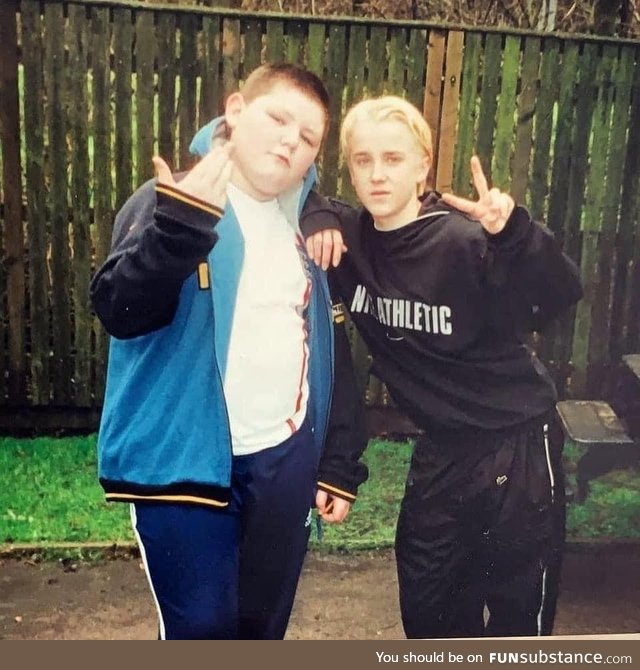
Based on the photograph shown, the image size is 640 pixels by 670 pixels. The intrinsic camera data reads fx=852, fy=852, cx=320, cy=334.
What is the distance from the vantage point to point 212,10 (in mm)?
1566

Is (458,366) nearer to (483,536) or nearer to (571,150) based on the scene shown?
(483,536)

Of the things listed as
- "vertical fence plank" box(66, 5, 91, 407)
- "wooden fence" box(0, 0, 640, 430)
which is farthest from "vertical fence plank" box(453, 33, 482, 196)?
"vertical fence plank" box(66, 5, 91, 407)

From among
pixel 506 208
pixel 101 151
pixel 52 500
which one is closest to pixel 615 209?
pixel 506 208

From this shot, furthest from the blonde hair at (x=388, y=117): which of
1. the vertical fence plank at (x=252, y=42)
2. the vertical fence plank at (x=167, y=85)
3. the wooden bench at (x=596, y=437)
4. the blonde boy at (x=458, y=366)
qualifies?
the wooden bench at (x=596, y=437)

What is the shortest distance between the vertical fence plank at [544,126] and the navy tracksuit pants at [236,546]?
0.65 meters

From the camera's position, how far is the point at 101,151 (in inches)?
64.6

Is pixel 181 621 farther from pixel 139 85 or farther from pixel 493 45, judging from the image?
pixel 493 45

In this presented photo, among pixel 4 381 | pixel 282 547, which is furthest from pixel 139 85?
pixel 282 547

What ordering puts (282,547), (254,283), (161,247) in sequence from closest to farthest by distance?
(161,247) < (254,283) < (282,547)

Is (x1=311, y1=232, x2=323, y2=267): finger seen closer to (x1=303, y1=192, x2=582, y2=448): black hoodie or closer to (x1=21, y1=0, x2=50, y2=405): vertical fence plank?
(x1=303, y1=192, x2=582, y2=448): black hoodie

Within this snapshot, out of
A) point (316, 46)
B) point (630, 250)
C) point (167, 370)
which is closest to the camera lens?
point (167, 370)

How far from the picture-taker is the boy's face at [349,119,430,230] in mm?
1521

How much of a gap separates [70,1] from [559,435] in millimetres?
1213

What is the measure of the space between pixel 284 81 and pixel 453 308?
0.50m
